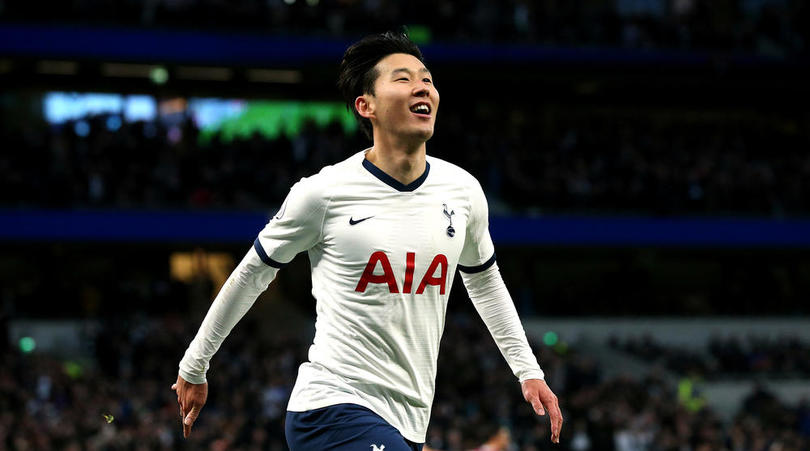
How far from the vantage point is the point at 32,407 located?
1648 cm

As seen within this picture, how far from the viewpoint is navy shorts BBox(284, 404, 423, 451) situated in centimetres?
438

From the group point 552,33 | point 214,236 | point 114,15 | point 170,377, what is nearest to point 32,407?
point 170,377

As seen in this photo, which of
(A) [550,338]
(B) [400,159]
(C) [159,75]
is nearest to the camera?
(B) [400,159]

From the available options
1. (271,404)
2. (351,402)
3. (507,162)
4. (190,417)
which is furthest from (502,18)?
(351,402)

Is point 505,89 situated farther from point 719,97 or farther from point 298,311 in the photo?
point 298,311

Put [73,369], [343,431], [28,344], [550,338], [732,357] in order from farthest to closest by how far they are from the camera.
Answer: [550,338]
[732,357]
[28,344]
[73,369]
[343,431]

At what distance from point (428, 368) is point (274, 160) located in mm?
20035

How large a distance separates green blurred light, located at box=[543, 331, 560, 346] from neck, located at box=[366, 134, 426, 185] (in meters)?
21.7

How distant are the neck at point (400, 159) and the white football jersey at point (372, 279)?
37mm

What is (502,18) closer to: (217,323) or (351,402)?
(217,323)

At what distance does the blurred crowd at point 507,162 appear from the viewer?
2359cm

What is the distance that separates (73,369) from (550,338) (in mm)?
11258

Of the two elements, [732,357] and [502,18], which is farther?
[502,18]

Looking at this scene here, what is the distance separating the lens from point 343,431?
14.6ft
